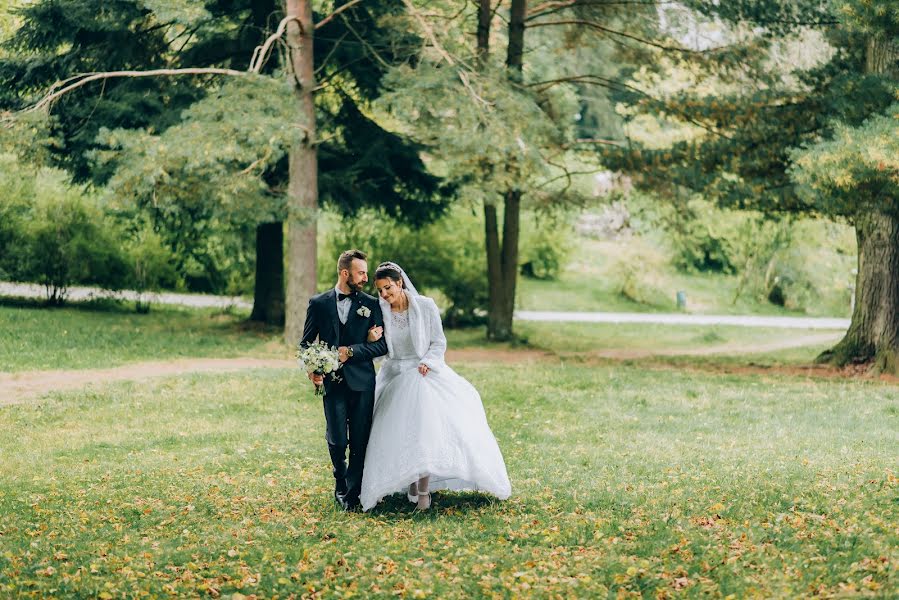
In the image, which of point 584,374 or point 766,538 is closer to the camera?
point 766,538

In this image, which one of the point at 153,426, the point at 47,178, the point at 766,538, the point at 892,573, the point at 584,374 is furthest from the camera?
the point at 47,178

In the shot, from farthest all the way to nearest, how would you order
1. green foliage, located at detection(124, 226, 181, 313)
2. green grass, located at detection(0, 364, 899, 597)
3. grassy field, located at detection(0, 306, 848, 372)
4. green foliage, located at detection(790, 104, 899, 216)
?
green foliage, located at detection(124, 226, 181, 313) < grassy field, located at detection(0, 306, 848, 372) < green foliage, located at detection(790, 104, 899, 216) < green grass, located at detection(0, 364, 899, 597)

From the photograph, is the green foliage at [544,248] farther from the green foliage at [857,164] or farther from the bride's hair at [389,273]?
the bride's hair at [389,273]

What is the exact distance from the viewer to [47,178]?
25.5 metres

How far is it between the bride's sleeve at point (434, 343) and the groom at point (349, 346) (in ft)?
1.16

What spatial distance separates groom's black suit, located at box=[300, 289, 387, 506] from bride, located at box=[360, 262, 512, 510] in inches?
3.5

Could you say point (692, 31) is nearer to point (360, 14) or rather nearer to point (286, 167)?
point (360, 14)

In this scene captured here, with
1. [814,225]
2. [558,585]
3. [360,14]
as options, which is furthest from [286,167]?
[814,225]

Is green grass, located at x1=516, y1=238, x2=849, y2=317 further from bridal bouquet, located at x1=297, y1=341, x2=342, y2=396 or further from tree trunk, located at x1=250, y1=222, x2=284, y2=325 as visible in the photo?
bridal bouquet, located at x1=297, y1=341, x2=342, y2=396

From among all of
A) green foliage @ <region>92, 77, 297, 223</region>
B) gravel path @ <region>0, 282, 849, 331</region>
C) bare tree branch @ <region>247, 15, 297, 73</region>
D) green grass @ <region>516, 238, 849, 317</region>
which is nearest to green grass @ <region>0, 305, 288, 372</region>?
gravel path @ <region>0, 282, 849, 331</region>

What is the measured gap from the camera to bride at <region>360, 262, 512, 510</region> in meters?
7.42

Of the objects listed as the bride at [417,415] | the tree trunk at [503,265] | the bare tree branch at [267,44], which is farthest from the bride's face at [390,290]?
the tree trunk at [503,265]

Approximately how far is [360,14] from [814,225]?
18.4 m

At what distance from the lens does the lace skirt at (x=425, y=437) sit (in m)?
7.41
